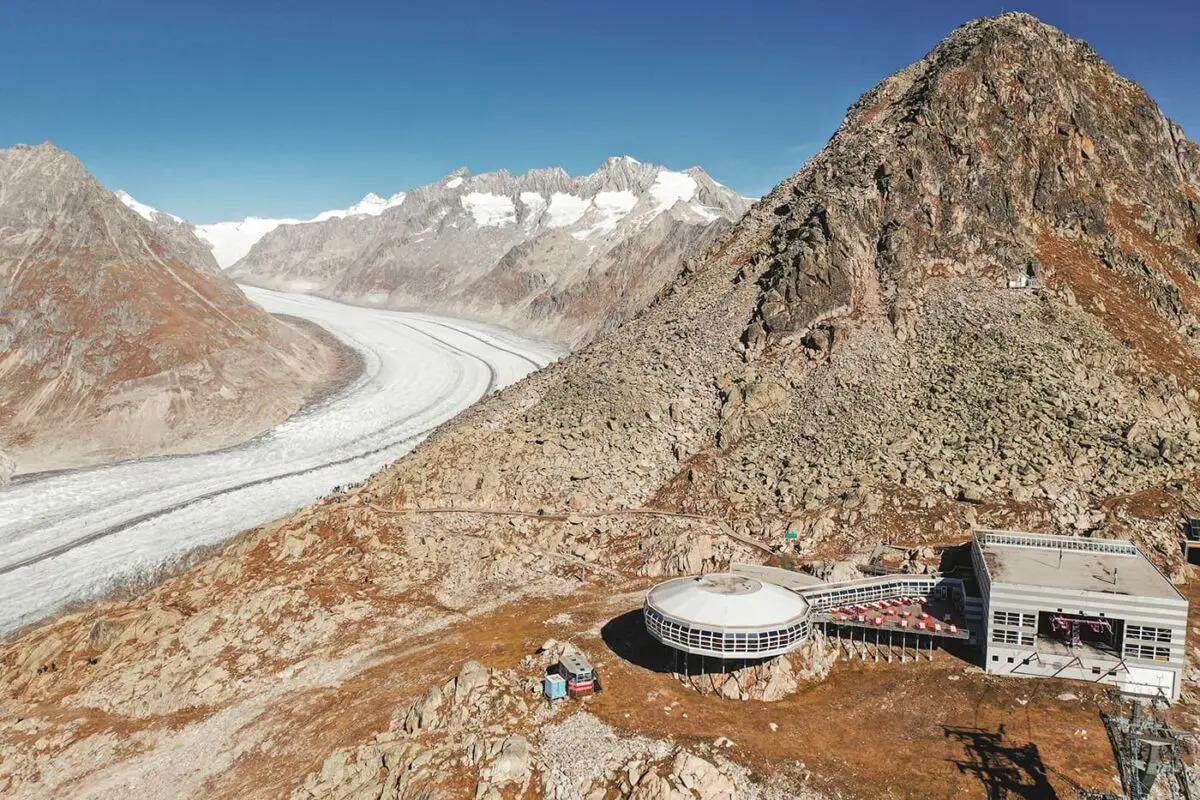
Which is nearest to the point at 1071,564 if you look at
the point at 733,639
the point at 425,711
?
the point at 733,639

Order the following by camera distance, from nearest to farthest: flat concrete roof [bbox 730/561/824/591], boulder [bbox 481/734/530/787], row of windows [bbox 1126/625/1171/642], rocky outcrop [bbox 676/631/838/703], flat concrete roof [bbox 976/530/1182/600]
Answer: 1. boulder [bbox 481/734/530/787]
2. row of windows [bbox 1126/625/1171/642]
3. rocky outcrop [bbox 676/631/838/703]
4. flat concrete roof [bbox 976/530/1182/600]
5. flat concrete roof [bbox 730/561/824/591]

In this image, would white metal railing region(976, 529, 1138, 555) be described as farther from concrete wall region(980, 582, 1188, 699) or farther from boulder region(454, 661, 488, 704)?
boulder region(454, 661, 488, 704)

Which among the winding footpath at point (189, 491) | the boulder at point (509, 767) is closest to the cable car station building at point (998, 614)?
the boulder at point (509, 767)

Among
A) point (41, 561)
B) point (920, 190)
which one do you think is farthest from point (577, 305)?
point (41, 561)

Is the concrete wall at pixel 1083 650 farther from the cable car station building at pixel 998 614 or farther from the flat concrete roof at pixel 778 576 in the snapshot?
the flat concrete roof at pixel 778 576

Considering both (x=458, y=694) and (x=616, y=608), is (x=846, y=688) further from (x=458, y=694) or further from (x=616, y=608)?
(x=458, y=694)

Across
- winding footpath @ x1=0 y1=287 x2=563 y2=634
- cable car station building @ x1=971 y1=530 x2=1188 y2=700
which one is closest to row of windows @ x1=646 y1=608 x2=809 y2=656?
cable car station building @ x1=971 y1=530 x2=1188 y2=700
